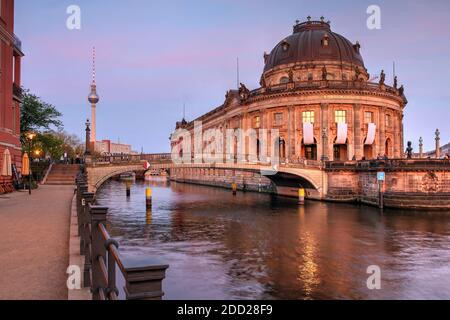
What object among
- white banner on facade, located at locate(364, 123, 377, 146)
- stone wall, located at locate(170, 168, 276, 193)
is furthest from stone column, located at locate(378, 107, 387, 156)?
stone wall, located at locate(170, 168, 276, 193)

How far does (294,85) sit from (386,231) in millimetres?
33522

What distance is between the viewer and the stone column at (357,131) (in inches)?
2217

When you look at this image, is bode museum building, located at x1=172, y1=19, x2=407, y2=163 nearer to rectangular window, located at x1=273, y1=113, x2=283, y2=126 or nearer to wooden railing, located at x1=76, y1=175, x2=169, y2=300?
rectangular window, located at x1=273, y1=113, x2=283, y2=126

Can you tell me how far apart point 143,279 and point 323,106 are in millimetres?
54725

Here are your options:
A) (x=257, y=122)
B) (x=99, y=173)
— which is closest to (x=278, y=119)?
(x=257, y=122)

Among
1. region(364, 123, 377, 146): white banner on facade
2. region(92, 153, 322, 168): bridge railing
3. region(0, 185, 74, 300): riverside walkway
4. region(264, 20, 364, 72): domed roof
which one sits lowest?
region(0, 185, 74, 300): riverside walkway

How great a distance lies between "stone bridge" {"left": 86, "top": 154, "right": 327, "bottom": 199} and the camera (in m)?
42.8

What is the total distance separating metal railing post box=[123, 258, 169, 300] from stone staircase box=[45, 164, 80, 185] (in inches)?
1661

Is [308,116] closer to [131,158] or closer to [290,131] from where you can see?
[290,131]
